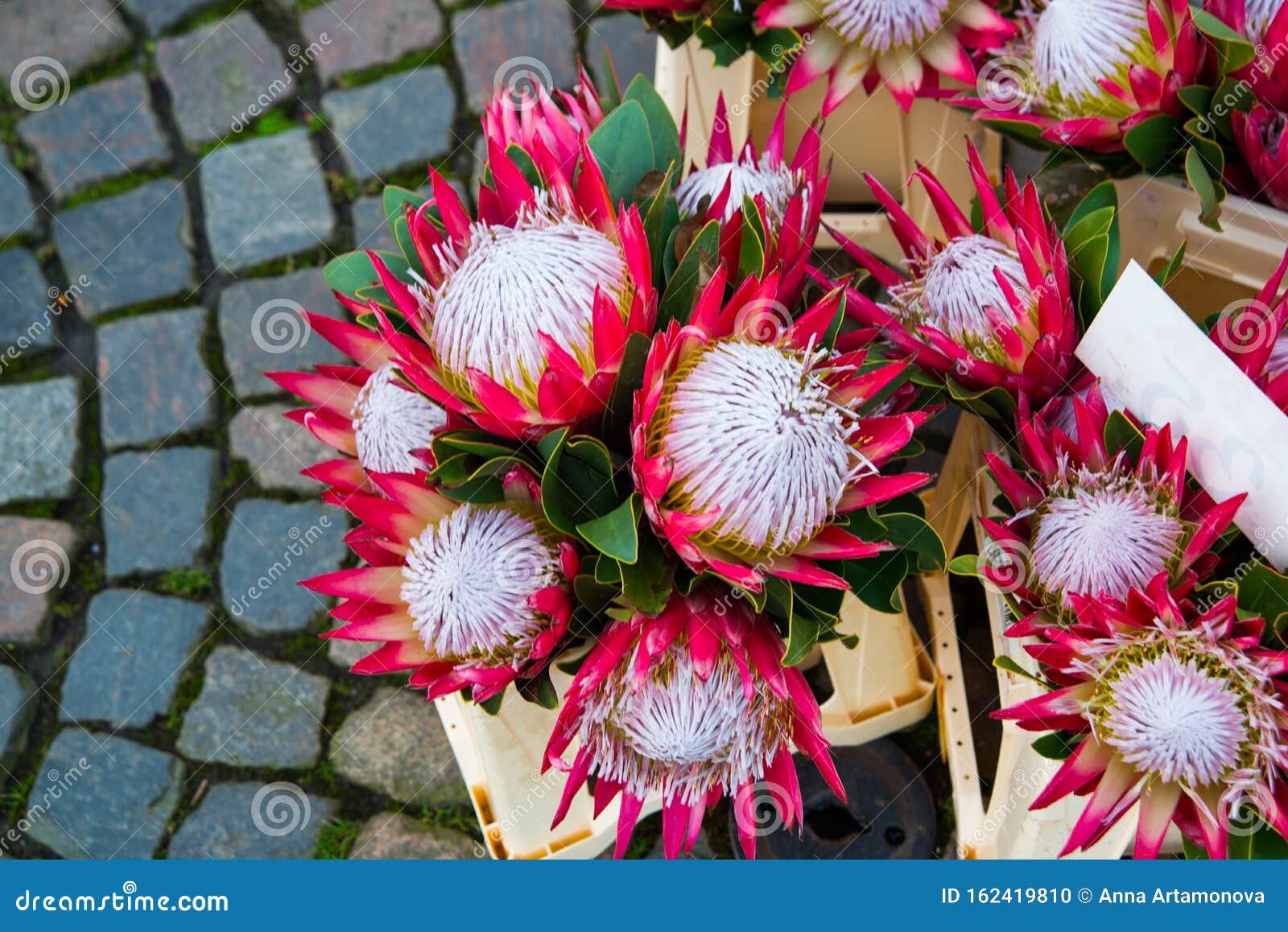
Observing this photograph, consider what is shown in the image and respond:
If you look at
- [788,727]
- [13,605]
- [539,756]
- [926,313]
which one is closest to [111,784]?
[13,605]

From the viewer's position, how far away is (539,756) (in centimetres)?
122

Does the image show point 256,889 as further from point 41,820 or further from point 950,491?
point 41,820

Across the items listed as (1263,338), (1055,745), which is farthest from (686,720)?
(1263,338)

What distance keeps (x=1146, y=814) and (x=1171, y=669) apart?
0.42 ft

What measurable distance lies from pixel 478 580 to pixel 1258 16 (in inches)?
32.9

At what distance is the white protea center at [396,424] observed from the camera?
929 millimetres

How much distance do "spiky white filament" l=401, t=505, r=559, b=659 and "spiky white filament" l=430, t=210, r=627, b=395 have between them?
12 centimetres

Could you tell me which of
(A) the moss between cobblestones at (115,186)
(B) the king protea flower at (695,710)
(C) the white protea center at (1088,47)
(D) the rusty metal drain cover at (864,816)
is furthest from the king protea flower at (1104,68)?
(A) the moss between cobblestones at (115,186)

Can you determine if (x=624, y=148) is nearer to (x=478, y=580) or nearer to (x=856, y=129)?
(x=478, y=580)

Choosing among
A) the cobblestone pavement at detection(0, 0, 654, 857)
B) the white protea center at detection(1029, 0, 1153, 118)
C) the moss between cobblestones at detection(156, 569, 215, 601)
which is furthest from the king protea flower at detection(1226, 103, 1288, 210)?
the moss between cobblestones at detection(156, 569, 215, 601)

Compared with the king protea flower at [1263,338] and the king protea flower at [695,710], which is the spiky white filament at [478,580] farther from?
the king protea flower at [1263,338]

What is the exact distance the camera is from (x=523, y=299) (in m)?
0.83

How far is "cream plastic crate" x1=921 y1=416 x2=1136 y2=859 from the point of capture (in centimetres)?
108

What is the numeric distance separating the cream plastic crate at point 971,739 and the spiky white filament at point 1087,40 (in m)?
0.33
